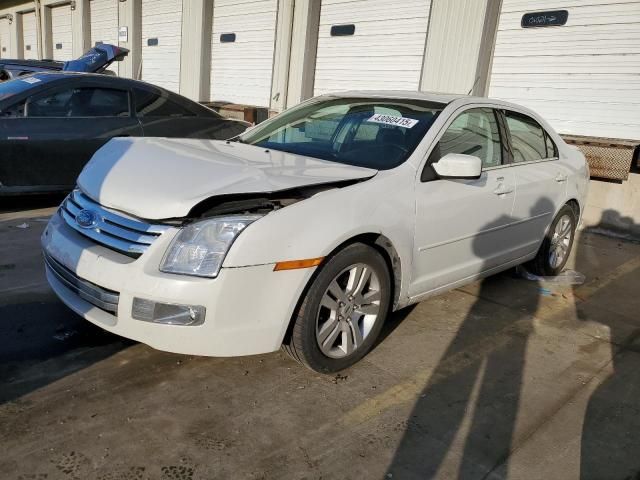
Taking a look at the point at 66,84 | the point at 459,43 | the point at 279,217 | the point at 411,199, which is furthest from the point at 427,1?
the point at 279,217

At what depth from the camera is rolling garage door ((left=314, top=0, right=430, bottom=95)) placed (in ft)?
29.8

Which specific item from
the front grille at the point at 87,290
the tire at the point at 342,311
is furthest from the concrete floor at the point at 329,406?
the front grille at the point at 87,290

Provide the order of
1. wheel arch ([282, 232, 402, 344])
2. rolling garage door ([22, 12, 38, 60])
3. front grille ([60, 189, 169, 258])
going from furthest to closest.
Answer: rolling garage door ([22, 12, 38, 60]) < wheel arch ([282, 232, 402, 344]) < front grille ([60, 189, 169, 258])

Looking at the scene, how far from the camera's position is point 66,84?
588 centimetres

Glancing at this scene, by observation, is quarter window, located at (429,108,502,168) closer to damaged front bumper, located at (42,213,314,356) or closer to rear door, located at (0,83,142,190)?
damaged front bumper, located at (42,213,314,356)

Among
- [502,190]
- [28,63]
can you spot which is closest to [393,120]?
[502,190]

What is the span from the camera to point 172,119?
653 cm

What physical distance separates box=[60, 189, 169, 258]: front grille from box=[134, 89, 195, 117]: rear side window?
3.56 metres

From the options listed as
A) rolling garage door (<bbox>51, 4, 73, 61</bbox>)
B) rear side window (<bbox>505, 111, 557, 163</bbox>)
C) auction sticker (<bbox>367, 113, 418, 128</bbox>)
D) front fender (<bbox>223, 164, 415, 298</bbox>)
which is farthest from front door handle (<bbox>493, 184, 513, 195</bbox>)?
rolling garage door (<bbox>51, 4, 73, 61</bbox>)

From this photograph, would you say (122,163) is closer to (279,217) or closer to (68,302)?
(68,302)

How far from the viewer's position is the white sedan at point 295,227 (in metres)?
2.60

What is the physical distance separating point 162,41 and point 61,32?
6.96 meters

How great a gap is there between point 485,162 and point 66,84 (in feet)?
14.6

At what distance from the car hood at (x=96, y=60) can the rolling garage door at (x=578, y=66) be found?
5.96 meters
